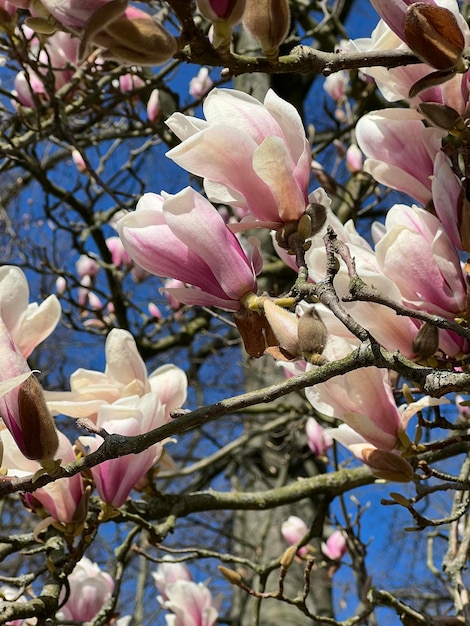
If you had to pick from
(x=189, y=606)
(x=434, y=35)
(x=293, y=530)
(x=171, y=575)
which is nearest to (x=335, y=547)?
(x=293, y=530)

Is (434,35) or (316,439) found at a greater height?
(316,439)

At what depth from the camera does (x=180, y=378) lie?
3.22 ft

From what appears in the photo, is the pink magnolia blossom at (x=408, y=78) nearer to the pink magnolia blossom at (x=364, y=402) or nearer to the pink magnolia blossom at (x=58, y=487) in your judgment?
the pink magnolia blossom at (x=364, y=402)

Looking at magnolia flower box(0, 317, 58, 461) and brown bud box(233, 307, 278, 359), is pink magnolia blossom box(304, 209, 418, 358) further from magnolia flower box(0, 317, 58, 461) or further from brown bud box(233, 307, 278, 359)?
magnolia flower box(0, 317, 58, 461)

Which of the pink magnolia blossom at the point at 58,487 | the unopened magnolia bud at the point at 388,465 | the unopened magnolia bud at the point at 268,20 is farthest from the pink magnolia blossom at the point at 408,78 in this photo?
the pink magnolia blossom at the point at 58,487

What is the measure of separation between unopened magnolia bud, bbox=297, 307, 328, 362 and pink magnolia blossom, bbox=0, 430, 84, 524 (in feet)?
1.25

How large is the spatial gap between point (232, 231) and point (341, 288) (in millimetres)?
139

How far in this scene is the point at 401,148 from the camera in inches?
29.9

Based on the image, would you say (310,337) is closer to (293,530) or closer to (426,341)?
(426,341)

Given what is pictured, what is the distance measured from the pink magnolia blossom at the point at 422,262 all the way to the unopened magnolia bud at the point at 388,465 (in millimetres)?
168

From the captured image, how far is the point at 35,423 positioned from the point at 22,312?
0.61 ft

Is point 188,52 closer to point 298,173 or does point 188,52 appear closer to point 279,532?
point 298,173

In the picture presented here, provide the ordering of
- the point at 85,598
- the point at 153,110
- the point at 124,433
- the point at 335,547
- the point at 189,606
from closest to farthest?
the point at 124,433, the point at 85,598, the point at 189,606, the point at 335,547, the point at 153,110

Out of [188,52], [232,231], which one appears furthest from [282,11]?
[232,231]
